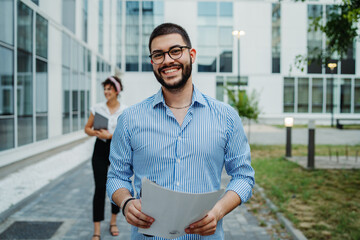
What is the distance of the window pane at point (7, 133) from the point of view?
7.51m

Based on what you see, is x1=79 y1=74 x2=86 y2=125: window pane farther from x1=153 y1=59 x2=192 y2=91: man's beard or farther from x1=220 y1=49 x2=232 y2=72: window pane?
x1=220 y1=49 x2=232 y2=72: window pane

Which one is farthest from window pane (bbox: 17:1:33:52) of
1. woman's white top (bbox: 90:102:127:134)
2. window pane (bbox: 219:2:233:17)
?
window pane (bbox: 219:2:233:17)

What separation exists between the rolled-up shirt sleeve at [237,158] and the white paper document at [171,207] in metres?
0.37

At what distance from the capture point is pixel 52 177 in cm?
763

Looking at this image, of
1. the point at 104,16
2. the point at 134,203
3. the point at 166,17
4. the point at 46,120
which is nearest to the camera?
the point at 134,203

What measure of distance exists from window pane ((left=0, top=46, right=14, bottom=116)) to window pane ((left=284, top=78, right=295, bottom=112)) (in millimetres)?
28781

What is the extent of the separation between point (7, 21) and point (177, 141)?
24.9 ft

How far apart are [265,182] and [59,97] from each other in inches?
316

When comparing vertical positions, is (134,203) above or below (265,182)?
above

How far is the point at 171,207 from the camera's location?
1598 millimetres

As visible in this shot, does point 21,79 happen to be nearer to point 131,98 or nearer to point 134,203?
point 134,203

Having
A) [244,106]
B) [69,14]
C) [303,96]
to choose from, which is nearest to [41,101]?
[69,14]

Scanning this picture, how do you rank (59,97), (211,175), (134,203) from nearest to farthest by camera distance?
(134,203) → (211,175) → (59,97)

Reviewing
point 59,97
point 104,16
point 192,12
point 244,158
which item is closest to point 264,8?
point 192,12
